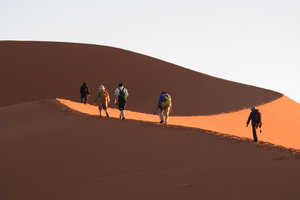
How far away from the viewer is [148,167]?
29.2 ft

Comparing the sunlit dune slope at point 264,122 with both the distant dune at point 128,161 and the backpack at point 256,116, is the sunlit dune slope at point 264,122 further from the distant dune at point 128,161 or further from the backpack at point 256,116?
the backpack at point 256,116

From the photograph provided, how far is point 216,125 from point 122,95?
12728mm

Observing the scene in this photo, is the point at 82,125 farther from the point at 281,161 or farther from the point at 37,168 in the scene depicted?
the point at 281,161

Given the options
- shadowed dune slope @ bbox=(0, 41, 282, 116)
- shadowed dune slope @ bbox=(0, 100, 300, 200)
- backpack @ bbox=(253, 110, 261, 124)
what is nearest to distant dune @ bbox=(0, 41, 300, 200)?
shadowed dune slope @ bbox=(0, 100, 300, 200)

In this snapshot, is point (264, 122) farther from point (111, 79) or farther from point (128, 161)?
point (128, 161)

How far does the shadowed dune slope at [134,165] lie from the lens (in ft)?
23.1

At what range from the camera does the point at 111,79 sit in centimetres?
4234

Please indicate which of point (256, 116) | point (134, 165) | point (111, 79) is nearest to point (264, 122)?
point (111, 79)

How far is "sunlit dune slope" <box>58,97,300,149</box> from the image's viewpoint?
24875mm

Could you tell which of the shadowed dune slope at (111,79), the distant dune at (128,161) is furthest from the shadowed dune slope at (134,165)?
the shadowed dune slope at (111,79)

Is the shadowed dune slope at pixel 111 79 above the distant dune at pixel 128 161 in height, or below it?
above

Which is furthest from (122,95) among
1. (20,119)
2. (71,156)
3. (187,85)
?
→ (187,85)

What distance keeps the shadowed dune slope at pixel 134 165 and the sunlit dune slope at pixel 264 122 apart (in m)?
10.1

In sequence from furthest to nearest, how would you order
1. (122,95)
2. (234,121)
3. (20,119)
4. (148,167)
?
1. (234,121)
2. (20,119)
3. (122,95)
4. (148,167)
